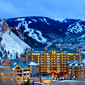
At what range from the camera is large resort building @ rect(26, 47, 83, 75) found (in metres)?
101

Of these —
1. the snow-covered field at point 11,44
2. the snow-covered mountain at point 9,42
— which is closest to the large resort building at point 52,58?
the snow-covered mountain at point 9,42

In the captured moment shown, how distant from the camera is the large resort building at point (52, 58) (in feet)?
332

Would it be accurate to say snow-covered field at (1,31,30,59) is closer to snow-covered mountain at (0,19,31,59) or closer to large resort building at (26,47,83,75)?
snow-covered mountain at (0,19,31,59)

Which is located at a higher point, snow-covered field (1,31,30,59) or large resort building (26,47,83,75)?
snow-covered field (1,31,30,59)

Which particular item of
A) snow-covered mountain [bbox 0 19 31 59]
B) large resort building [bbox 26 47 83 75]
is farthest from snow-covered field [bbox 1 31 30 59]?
large resort building [bbox 26 47 83 75]

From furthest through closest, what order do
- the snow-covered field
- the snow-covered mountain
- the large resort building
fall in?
1. the snow-covered field
2. the snow-covered mountain
3. the large resort building

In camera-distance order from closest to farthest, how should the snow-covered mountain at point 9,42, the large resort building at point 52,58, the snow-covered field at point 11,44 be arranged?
the large resort building at point 52,58
the snow-covered mountain at point 9,42
the snow-covered field at point 11,44

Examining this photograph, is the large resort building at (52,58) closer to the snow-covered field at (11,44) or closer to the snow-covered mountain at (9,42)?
the snow-covered mountain at (9,42)

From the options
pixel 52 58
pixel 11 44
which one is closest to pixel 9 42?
pixel 11 44

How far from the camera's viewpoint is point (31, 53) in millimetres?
100938

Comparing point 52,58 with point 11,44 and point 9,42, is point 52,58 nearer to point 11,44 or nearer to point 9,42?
point 11,44

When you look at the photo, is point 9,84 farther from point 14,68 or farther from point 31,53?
point 31,53

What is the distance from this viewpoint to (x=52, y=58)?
103 m

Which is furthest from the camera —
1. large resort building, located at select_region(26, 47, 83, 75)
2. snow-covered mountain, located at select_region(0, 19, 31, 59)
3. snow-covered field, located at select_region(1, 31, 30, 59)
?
snow-covered field, located at select_region(1, 31, 30, 59)
